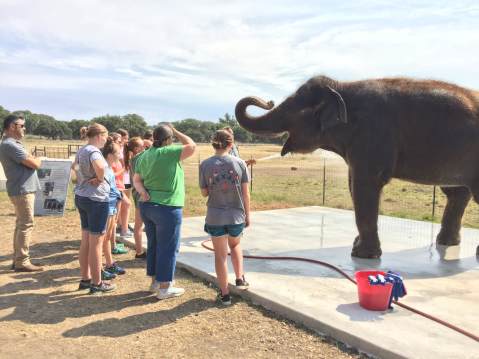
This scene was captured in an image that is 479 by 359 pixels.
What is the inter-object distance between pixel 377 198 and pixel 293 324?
9.11ft

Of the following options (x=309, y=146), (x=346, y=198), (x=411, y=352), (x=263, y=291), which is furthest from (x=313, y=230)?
(x=346, y=198)

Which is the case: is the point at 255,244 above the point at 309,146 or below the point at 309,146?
below

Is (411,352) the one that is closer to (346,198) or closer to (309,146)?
(309,146)

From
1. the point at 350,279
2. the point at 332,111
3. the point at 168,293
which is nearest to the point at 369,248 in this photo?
the point at 350,279

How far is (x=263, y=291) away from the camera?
203 inches

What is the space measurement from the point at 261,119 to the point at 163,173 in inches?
111

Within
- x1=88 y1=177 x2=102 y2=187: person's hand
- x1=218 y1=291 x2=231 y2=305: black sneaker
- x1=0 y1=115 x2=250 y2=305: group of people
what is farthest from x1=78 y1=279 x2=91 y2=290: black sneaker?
x1=218 y1=291 x2=231 y2=305: black sneaker

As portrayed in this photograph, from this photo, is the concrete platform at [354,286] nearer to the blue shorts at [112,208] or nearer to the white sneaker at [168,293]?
the white sneaker at [168,293]

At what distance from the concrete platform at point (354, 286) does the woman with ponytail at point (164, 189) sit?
1.00 metres

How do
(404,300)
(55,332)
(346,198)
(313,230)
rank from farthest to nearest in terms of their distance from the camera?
(346,198)
(313,230)
(404,300)
(55,332)

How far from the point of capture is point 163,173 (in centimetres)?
491

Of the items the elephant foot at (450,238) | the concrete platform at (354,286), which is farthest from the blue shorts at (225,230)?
the elephant foot at (450,238)

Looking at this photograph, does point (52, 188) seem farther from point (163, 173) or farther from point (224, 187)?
point (224, 187)

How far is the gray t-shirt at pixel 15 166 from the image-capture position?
19.7ft
